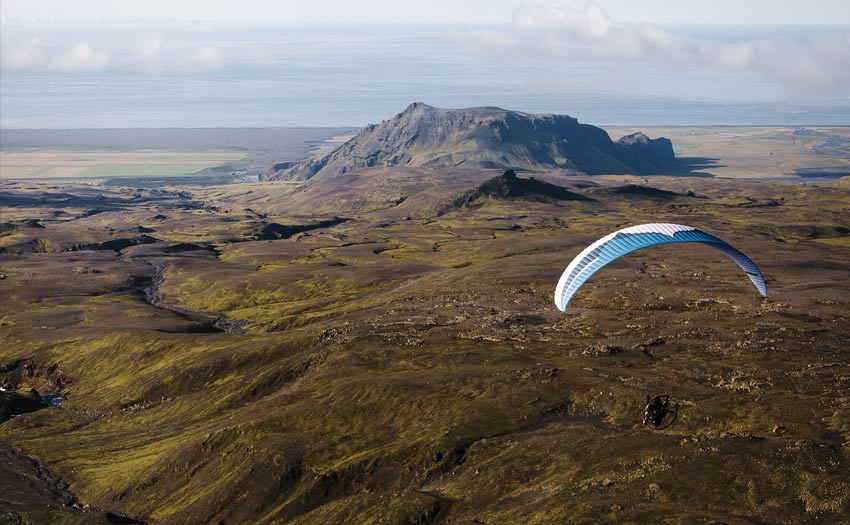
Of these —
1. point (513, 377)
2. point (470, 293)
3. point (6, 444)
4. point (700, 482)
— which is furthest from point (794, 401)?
point (6, 444)

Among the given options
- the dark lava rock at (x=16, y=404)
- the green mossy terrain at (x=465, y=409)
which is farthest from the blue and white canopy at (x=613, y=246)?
the dark lava rock at (x=16, y=404)

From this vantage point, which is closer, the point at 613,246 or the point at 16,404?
the point at 613,246

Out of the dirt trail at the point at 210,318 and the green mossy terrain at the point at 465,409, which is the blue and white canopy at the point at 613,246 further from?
the dirt trail at the point at 210,318

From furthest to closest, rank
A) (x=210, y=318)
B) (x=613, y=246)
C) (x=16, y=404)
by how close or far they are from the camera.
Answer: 1. (x=210, y=318)
2. (x=16, y=404)
3. (x=613, y=246)

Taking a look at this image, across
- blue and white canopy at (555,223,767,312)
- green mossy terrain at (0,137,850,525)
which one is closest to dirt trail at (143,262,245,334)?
green mossy terrain at (0,137,850,525)

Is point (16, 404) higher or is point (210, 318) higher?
point (210, 318)

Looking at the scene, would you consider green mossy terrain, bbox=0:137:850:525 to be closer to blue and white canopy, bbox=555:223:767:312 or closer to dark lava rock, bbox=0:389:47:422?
dark lava rock, bbox=0:389:47:422

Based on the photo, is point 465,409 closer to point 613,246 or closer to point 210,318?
point 613,246

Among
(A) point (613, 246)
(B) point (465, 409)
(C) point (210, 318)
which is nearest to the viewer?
(A) point (613, 246)

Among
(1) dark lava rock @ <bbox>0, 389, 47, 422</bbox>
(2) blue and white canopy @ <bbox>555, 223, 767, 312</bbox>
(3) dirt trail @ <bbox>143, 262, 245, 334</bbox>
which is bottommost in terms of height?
(1) dark lava rock @ <bbox>0, 389, 47, 422</bbox>

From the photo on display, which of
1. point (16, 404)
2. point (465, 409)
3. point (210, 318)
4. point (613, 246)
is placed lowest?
point (16, 404)

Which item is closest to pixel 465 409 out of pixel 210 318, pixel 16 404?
pixel 16 404
